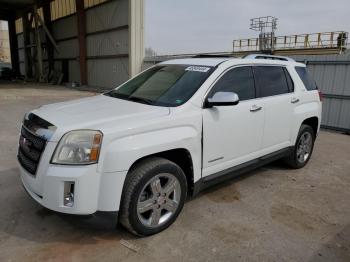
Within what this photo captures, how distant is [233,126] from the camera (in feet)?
12.0

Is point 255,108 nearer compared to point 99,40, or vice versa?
point 255,108

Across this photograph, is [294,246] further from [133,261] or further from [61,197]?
[61,197]

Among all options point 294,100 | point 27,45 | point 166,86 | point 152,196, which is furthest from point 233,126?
point 27,45

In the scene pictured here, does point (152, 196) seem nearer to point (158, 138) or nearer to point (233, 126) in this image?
point (158, 138)

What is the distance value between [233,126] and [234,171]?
594 millimetres

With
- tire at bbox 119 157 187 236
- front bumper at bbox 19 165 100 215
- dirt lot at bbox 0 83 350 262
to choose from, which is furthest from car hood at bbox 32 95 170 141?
dirt lot at bbox 0 83 350 262

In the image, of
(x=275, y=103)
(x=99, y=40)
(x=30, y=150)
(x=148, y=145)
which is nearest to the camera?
(x=148, y=145)

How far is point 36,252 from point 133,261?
2.99ft

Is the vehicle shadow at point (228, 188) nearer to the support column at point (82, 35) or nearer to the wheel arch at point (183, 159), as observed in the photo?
the wheel arch at point (183, 159)

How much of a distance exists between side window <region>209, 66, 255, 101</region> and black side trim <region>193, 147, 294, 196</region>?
88 centimetres

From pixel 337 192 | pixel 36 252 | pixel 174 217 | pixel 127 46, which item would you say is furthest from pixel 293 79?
pixel 127 46

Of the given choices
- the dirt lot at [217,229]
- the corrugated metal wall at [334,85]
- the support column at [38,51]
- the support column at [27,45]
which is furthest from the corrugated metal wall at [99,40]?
the dirt lot at [217,229]

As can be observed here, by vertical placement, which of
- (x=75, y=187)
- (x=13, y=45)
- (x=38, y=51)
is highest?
(x=13, y=45)

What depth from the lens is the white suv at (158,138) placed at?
103 inches
